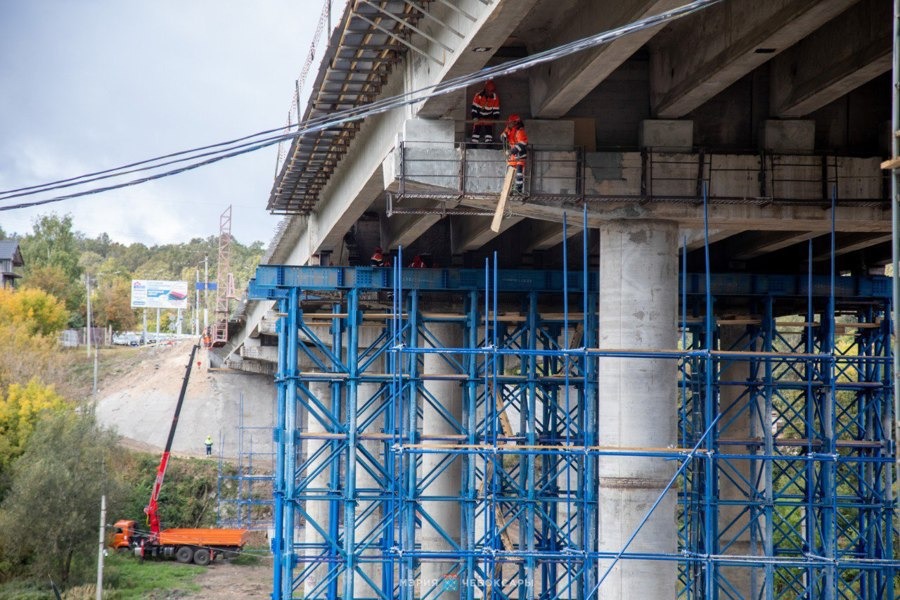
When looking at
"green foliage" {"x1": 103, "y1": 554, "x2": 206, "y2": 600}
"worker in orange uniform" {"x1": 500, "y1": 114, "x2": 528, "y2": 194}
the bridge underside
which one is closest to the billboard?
"green foliage" {"x1": 103, "y1": 554, "x2": 206, "y2": 600}

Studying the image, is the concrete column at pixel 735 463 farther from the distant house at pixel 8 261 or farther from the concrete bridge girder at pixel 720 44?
the distant house at pixel 8 261

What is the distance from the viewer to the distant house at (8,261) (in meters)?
105

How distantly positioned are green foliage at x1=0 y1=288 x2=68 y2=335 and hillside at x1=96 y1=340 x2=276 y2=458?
8.22 m

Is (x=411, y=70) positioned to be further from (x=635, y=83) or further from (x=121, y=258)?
(x=121, y=258)

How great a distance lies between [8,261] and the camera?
10656 cm

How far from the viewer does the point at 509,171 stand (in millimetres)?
19016

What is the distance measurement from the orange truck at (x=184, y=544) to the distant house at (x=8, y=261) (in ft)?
187

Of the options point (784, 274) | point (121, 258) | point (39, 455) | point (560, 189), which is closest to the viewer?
point (560, 189)

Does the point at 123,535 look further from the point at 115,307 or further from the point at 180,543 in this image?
the point at 115,307

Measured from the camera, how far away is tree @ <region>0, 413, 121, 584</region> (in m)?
42.4

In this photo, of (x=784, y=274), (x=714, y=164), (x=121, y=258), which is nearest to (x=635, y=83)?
(x=714, y=164)

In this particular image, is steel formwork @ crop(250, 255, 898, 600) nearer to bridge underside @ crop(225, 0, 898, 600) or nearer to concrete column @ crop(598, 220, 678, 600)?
bridge underside @ crop(225, 0, 898, 600)

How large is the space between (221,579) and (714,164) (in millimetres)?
32852

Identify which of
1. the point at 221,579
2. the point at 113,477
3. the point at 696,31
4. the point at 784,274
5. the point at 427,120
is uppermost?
the point at 696,31
